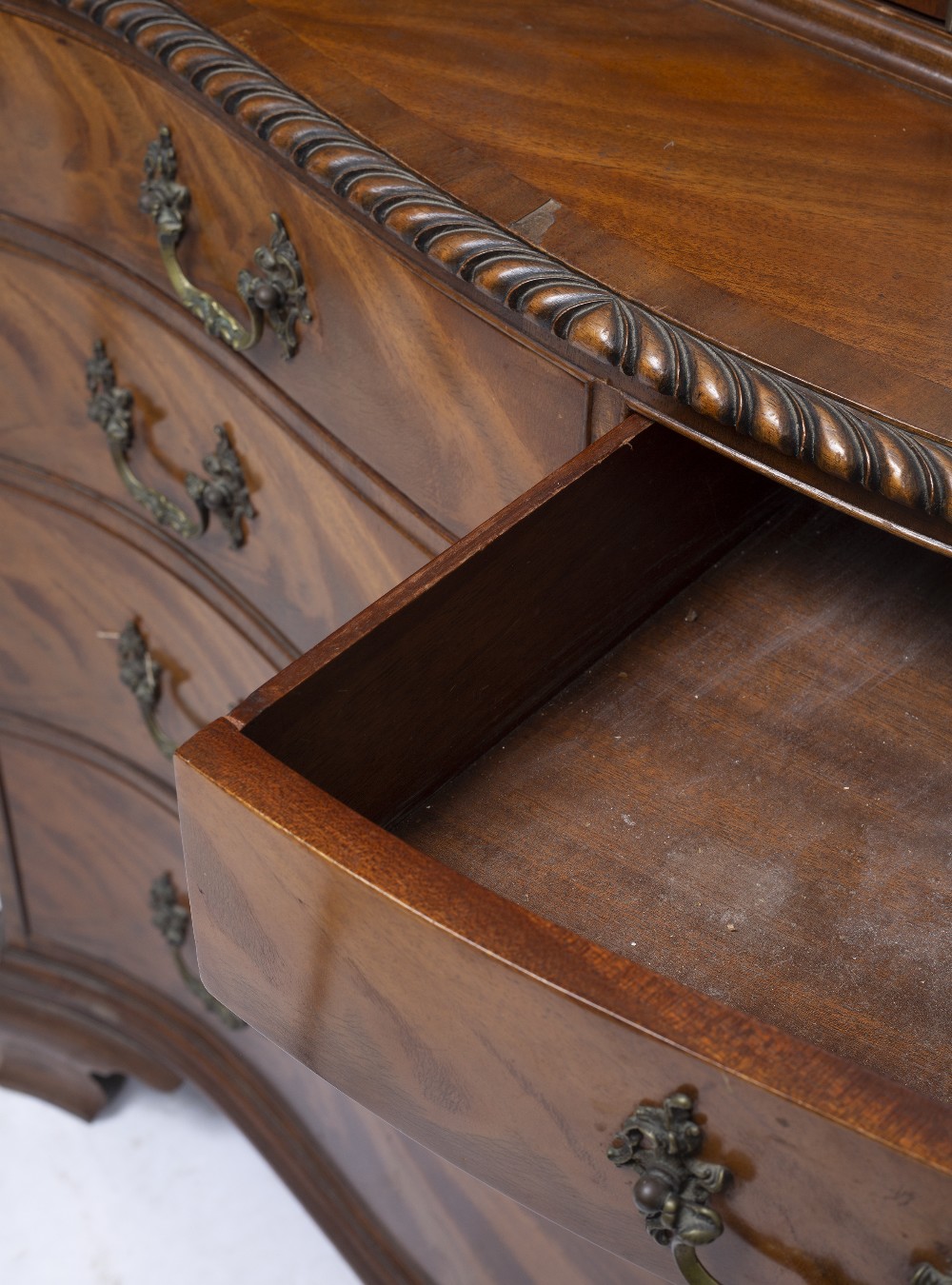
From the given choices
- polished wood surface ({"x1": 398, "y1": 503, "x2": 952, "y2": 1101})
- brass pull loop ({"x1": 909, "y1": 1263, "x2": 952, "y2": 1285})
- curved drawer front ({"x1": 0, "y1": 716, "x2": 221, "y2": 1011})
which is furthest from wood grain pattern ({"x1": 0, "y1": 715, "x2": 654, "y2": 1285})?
brass pull loop ({"x1": 909, "y1": 1263, "x2": 952, "y2": 1285})

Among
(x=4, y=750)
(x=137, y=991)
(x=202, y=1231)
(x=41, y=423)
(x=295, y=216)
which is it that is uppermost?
(x=295, y=216)

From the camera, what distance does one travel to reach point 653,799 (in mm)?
583

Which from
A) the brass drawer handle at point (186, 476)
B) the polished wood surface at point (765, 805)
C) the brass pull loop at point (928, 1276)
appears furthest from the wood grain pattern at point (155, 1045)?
the brass pull loop at point (928, 1276)

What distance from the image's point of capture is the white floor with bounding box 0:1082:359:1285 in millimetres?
1306

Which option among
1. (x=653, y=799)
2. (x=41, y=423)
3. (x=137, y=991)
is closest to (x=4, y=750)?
(x=137, y=991)

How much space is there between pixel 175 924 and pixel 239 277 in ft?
2.21

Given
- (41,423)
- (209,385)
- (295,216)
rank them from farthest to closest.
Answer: (41,423) < (209,385) < (295,216)

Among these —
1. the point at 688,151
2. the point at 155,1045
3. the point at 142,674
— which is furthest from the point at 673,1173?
the point at 155,1045

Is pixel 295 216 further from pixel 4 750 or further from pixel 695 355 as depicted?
pixel 4 750

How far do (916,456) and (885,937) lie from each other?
0.17m

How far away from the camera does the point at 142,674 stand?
1100 mm

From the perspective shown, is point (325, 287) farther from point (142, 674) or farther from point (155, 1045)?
point (155, 1045)

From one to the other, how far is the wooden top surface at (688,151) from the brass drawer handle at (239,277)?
0.08m

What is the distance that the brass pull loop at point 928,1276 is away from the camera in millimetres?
375
